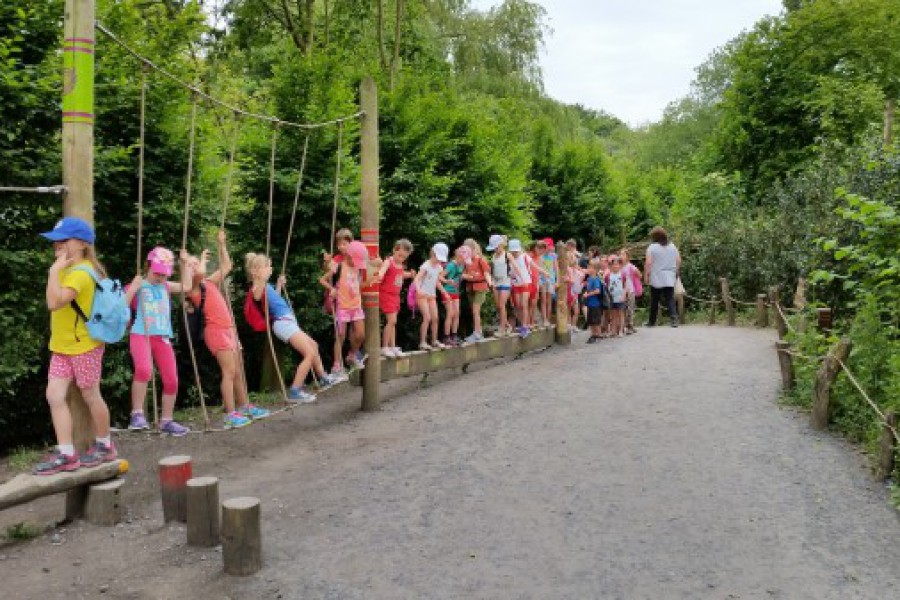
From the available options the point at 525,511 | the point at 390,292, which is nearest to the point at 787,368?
the point at 390,292

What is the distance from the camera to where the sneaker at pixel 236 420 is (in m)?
7.05

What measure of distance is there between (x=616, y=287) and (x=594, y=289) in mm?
530

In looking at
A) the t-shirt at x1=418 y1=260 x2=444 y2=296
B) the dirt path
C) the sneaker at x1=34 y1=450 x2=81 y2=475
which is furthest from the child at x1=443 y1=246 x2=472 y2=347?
the sneaker at x1=34 y1=450 x2=81 y2=475

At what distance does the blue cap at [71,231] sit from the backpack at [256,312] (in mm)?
2422

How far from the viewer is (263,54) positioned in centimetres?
2255

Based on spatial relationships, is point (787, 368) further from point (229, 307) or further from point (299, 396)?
point (229, 307)

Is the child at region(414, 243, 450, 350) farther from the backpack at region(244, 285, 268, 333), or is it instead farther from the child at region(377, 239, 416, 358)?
the backpack at region(244, 285, 268, 333)

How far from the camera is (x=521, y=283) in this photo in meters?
12.7

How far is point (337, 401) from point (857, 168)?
30.8 ft

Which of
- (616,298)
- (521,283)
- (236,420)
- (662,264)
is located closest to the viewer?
(236,420)

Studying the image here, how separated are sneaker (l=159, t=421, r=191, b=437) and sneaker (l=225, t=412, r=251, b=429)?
0.41 meters

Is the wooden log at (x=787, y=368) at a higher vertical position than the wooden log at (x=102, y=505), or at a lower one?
higher

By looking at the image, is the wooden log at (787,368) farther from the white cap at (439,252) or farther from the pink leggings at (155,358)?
the pink leggings at (155,358)

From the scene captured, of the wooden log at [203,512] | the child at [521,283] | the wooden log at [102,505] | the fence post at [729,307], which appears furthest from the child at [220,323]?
the fence post at [729,307]
